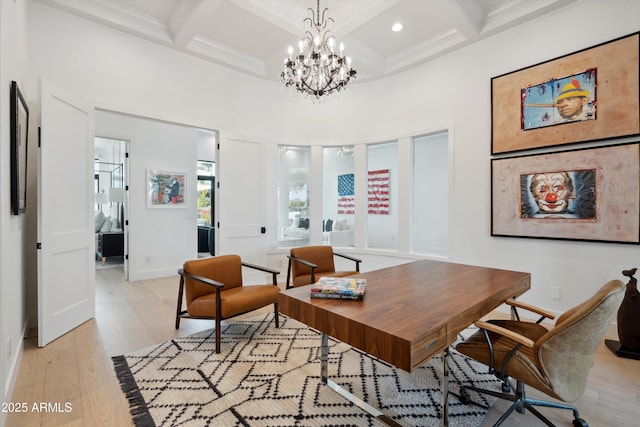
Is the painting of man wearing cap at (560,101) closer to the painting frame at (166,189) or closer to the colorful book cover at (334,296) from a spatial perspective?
the colorful book cover at (334,296)

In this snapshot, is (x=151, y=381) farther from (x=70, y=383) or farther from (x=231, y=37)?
(x=231, y=37)

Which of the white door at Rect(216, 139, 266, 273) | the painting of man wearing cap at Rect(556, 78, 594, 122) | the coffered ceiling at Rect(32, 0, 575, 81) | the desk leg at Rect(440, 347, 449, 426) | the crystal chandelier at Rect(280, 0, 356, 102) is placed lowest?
the desk leg at Rect(440, 347, 449, 426)

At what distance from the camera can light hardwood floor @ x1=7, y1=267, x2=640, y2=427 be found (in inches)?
71.1

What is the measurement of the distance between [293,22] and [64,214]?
130 inches

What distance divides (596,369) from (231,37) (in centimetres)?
522

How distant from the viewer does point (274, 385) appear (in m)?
2.12

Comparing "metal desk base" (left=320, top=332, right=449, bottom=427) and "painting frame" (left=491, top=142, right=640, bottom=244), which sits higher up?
"painting frame" (left=491, top=142, right=640, bottom=244)

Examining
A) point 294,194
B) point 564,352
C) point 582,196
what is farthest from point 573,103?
point 294,194

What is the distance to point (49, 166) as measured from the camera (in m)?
2.80

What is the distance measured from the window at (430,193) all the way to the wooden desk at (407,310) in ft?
7.70

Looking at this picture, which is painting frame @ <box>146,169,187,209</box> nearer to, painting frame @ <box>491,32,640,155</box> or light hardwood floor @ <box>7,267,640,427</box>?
light hardwood floor @ <box>7,267,640,427</box>

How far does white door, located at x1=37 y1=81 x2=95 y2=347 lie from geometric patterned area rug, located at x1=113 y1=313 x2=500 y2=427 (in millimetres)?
988

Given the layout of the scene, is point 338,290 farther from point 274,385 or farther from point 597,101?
point 597,101

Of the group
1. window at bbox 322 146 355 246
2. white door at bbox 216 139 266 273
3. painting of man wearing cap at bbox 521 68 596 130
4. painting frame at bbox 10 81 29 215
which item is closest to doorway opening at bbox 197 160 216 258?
white door at bbox 216 139 266 273
